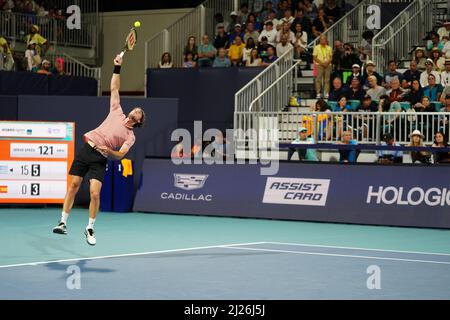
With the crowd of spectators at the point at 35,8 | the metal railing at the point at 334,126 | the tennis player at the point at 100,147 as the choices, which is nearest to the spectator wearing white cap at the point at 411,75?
the metal railing at the point at 334,126

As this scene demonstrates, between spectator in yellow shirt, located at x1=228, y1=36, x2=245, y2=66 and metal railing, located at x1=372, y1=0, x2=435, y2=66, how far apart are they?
174 inches

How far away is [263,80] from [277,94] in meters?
0.57

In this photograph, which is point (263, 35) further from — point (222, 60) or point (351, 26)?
point (351, 26)

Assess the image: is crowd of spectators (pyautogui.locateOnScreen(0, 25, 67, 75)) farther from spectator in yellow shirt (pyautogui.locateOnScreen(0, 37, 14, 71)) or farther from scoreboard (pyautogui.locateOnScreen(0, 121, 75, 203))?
scoreboard (pyautogui.locateOnScreen(0, 121, 75, 203))

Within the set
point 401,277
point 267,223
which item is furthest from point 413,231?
point 401,277

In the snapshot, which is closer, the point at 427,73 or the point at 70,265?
the point at 70,265

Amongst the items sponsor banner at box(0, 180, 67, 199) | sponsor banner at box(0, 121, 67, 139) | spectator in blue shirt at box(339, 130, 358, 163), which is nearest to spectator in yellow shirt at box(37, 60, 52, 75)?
sponsor banner at box(0, 121, 67, 139)

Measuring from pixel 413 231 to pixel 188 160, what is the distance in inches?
239

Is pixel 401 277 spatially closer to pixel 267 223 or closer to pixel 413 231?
pixel 413 231

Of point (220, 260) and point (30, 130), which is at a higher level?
point (30, 130)

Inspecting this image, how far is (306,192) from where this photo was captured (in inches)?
833

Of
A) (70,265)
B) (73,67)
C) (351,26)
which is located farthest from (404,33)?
(70,265)

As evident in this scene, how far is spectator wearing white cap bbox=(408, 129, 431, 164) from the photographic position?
2155 centimetres

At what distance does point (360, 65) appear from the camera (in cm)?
2698
